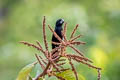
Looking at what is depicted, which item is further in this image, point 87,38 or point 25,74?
point 87,38

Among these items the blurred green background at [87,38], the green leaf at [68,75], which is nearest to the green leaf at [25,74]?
the green leaf at [68,75]

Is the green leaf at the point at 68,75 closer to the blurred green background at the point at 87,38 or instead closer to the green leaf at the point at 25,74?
the green leaf at the point at 25,74

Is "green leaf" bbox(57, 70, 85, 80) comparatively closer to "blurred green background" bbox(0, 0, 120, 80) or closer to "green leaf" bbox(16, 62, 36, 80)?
"green leaf" bbox(16, 62, 36, 80)

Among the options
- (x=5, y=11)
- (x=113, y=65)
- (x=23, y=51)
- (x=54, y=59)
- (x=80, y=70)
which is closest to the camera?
(x=54, y=59)

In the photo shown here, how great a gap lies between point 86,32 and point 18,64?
1.39 meters

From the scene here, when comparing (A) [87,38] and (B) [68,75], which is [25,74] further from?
(A) [87,38]

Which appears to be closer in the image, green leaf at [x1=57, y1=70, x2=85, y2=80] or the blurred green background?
green leaf at [x1=57, y1=70, x2=85, y2=80]

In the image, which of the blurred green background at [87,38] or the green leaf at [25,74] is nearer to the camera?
the green leaf at [25,74]

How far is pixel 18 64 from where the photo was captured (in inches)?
275

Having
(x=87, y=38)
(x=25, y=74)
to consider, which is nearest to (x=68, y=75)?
(x=25, y=74)

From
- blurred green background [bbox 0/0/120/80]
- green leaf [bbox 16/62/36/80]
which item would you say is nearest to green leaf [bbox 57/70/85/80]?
green leaf [bbox 16/62/36/80]

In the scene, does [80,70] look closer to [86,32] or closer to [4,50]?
[86,32]

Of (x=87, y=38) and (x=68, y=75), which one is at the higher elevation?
(x=87, y=38)

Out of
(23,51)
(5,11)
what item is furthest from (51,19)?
(5,11)
